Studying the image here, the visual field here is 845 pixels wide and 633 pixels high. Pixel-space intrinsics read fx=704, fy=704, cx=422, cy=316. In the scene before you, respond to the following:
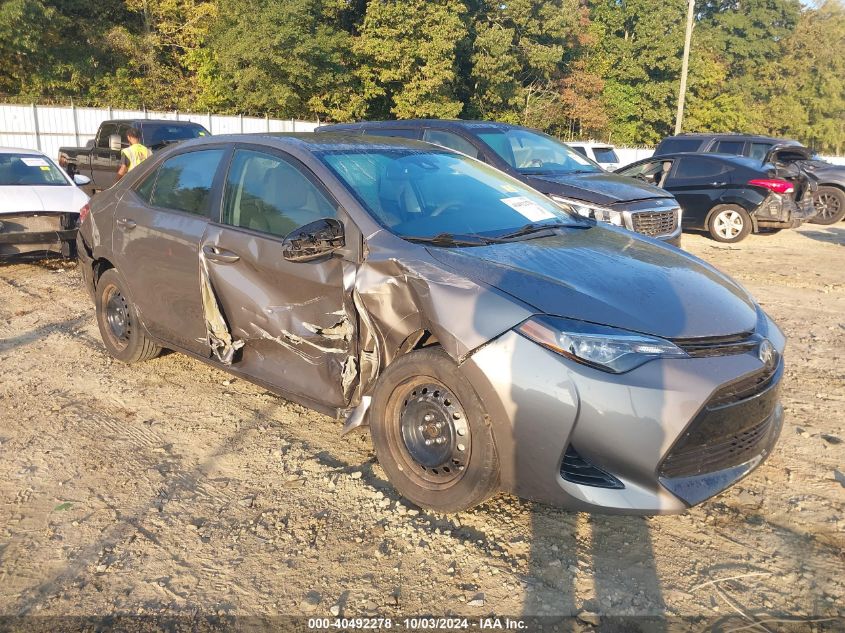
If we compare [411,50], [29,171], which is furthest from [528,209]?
[411,50]

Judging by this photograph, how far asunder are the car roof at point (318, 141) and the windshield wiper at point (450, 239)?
95 centimetres

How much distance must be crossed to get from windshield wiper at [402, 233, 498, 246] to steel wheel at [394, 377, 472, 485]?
68cm

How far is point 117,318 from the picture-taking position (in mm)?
5188

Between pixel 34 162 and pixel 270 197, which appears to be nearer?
pixel 270 197

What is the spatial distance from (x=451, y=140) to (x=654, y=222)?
2.56m

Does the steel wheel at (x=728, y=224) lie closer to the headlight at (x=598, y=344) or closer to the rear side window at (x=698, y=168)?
the rear side window at (x=698, y=168)

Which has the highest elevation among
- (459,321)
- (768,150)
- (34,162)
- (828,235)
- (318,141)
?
(318,141)

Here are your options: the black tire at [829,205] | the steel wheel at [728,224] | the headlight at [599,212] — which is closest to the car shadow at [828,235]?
the black tire at [829,205]

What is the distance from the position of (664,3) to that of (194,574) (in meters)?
54.8

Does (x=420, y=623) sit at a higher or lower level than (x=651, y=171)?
lower

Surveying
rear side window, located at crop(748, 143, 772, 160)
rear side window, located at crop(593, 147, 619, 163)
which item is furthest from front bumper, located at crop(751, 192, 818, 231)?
rear side window, located at crop(593, 147, 619, 163)

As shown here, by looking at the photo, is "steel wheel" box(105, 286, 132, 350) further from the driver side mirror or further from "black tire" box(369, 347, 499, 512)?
"black tire" box(369, 347, 499, 512)

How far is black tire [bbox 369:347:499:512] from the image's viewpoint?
9.52ft

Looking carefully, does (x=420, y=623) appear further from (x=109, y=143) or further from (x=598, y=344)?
(x=109, y=143)
